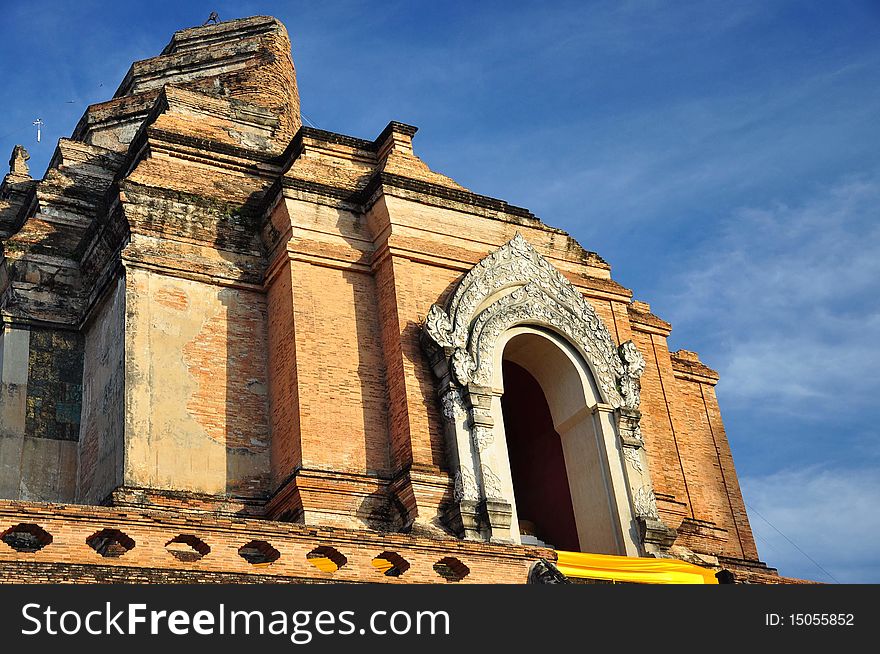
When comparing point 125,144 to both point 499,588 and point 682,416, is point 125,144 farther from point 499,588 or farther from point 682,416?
point 499,588

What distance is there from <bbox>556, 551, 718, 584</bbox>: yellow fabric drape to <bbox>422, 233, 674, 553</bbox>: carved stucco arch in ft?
2.35

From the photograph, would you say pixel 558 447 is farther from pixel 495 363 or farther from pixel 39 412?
pixel 39 412

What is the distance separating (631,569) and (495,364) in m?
3.32

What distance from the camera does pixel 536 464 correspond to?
723 inches

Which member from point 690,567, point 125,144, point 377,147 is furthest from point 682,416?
point 125,144

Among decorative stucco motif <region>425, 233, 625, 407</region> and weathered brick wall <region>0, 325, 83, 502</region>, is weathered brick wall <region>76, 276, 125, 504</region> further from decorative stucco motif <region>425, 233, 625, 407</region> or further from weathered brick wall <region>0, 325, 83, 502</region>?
decorative stucco motif <region>425, 233, 625, 407</region>

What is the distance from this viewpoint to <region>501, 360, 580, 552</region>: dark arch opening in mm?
17562

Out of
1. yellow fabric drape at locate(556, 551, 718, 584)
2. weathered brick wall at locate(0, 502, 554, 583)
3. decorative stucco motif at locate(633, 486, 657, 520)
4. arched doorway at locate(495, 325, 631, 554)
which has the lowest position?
weathered brick wall at locate(0, 502, 554, 583)

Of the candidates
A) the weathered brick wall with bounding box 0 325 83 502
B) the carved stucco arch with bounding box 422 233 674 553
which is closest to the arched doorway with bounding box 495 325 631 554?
the carved stucco arch with bounding box 422 233 674 553

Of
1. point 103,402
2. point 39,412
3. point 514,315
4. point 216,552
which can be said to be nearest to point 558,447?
point 514,315

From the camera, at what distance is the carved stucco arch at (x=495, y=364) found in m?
14.8

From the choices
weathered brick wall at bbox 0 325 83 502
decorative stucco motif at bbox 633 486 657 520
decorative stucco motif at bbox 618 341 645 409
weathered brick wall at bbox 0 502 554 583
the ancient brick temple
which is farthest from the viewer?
decorative stucco motif at bbox 618 341 645 409

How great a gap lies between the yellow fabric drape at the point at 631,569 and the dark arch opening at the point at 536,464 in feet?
6.78

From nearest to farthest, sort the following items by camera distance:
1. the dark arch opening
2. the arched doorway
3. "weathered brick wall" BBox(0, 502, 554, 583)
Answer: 1. "weathered brick wall" BBox(0, 502, 554, 583)
2. the arched doorway
3. the dark arch opening
